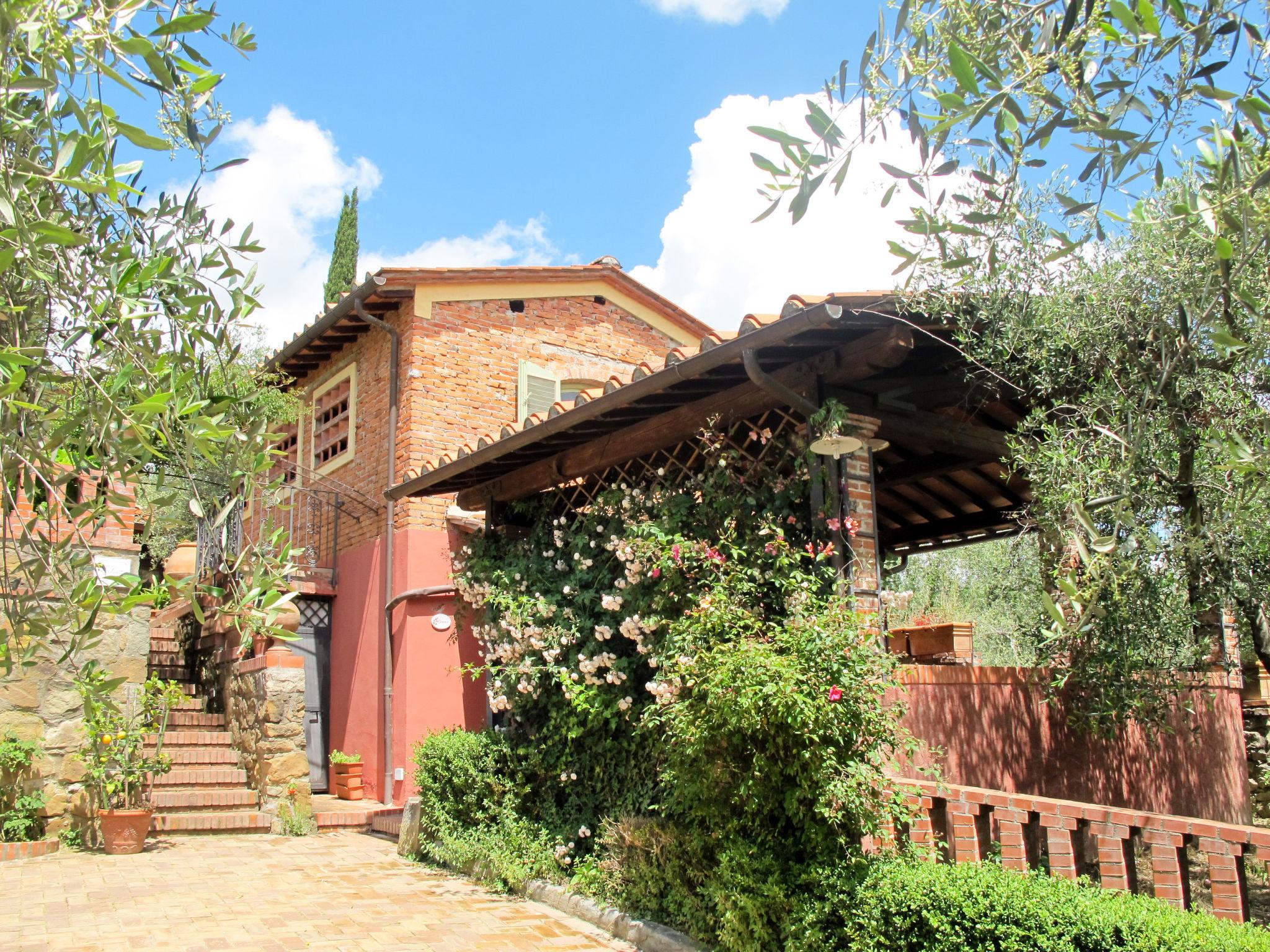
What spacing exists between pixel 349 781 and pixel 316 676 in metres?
1.71

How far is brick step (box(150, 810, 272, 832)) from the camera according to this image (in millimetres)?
9555

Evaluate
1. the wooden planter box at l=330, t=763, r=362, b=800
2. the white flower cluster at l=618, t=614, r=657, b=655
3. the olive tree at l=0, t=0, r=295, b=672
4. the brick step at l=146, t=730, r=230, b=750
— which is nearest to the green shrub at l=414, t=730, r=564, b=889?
the white flower cluster at l=618, t=614, r=657, b=655

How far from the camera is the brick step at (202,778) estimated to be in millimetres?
10016

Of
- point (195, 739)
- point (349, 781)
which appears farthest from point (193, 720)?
point (349, 781)

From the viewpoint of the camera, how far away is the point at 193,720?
36.9 feet

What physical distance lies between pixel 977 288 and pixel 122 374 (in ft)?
14.4

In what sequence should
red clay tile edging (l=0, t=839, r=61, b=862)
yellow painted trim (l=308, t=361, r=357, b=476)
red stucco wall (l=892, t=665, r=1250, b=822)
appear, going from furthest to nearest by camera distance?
yellow painted trim (l=308, t=361, r=357, b=476), red clay tile edging (l=0, t=839, r=61, b=862), red stucco wall (l=892, t=665, r=1250, b=822)

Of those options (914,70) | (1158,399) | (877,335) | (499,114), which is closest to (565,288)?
(499,114)

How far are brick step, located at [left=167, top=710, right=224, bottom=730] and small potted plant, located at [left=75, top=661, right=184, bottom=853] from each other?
4.73 ft

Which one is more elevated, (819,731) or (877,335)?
(877,335)

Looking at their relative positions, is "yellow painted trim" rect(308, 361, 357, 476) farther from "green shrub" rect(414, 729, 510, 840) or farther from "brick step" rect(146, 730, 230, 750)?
"green shrub" rect(414, 729, 510, 840)

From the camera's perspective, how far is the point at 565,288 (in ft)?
42.2

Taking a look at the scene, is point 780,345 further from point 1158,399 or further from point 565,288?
point 565,288

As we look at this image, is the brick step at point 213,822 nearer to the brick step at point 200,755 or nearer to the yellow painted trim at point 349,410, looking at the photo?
the brick step at point 200,755
